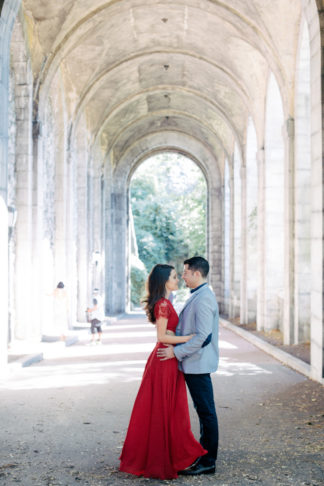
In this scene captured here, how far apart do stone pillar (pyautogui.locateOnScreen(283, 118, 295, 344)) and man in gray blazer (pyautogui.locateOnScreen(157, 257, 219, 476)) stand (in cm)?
809

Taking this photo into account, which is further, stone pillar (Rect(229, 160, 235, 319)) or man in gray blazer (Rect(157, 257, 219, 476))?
stone pillar (Rect(229, 160, 235, 319))

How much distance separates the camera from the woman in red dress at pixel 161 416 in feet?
13.5

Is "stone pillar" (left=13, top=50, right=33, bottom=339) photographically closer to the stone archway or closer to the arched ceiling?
the arched ceiling

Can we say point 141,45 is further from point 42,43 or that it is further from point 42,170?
point 42,170

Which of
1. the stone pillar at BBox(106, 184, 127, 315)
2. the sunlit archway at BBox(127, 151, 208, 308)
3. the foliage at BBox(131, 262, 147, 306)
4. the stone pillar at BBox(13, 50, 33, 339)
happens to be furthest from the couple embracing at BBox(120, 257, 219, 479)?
the sunlit archway at BBox(127, 151, 208, 308)

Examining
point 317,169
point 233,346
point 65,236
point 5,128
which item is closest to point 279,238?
point 233,346

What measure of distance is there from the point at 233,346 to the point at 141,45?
8.74 metres

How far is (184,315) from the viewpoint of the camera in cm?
429

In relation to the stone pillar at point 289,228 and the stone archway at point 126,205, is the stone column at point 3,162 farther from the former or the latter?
the stone archway at point 126,205

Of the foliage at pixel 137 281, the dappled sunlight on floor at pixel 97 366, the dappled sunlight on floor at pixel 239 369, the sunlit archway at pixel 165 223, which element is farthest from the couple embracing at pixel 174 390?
the sunlit archway at pixel 165 223

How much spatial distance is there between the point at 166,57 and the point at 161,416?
15.5 meters

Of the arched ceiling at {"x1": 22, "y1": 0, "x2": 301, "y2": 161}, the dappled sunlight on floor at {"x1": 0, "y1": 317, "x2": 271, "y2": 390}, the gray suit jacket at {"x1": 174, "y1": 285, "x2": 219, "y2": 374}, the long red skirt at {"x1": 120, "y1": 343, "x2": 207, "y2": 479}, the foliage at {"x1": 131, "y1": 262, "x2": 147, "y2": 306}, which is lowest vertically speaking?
the foliage at {"x1": 131, "y1": 262, "x2": 147, "y2": 306}

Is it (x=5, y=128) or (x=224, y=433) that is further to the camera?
(x=5, y=128)

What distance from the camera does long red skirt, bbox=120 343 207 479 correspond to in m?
4.10
